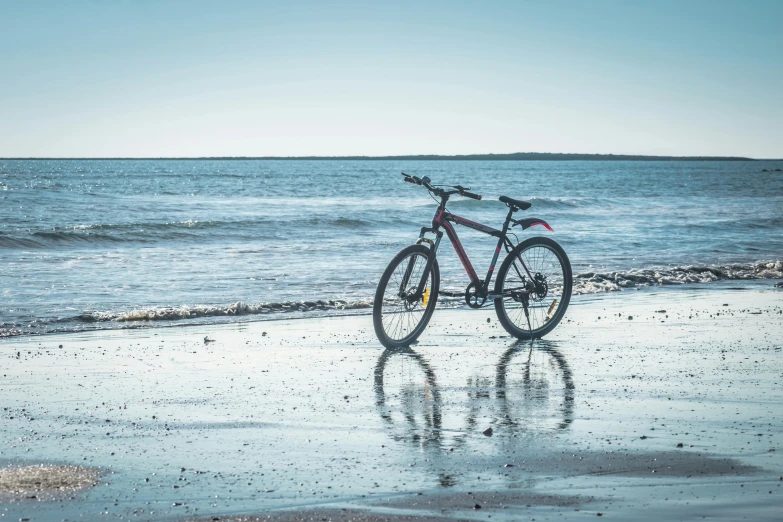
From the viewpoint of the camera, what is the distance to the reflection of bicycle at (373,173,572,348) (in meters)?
7.98

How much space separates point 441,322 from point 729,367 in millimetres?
3726

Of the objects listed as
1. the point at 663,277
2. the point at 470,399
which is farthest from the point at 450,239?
the point at 663,277

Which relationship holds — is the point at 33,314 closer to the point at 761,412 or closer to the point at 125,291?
the point at 125,291

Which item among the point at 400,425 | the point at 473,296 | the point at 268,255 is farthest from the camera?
the point at 268,255

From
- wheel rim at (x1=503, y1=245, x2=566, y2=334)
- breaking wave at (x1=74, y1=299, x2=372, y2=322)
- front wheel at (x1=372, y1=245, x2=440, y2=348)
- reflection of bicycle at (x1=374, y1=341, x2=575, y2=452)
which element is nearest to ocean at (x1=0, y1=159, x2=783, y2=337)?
breaking wave at (x1=74, y1=299, x2=372, y2=322)

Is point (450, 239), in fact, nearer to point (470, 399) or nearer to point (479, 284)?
point (479, 284)

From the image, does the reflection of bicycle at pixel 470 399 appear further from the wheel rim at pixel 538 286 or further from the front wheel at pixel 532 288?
the wheel rim at pixel 538 286

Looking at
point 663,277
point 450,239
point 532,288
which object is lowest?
point 663,277

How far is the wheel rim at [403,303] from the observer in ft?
26.2

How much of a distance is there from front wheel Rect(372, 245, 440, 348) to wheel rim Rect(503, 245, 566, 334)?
0.84m

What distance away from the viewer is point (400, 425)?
4887 millimetres

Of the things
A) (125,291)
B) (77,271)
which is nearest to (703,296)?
(125,291)

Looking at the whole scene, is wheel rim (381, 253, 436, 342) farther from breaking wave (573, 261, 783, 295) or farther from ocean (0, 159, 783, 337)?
breaking wave (573, 261, 783, 295)

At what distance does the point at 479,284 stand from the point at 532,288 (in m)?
0.64
